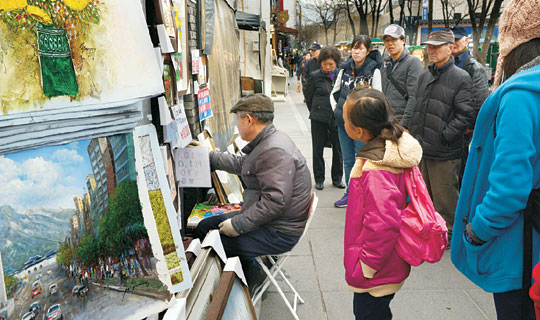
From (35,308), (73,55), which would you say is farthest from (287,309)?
(73,55)

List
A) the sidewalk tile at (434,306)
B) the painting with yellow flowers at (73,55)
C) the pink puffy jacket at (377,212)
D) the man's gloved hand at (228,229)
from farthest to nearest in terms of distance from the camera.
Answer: the sidewalk tile at (434,306), the man's gloved hand at (228,229), the pink puffy jacket at (377,212), the painting with yellow flowers at (73,55)

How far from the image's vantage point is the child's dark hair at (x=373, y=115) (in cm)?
213

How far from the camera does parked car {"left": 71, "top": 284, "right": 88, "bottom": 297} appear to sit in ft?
3.96

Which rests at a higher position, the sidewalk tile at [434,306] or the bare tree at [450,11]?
the bare tree at [450,11]

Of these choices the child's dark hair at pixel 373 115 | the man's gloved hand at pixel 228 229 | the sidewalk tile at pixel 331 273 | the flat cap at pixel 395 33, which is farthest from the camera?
the flat cap at pixel 395 33

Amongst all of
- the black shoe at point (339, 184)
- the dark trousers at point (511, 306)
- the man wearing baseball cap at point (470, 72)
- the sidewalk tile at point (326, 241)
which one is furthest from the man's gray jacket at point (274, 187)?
the black shoe at point (339, 184)

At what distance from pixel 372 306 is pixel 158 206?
134 cm

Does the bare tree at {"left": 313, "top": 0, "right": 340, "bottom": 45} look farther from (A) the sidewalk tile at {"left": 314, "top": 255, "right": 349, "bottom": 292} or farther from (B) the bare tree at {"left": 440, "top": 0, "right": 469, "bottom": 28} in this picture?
(A) the sidewalk tile at {"left": 314, "top": 255, "right": 349, "bottom": 292}

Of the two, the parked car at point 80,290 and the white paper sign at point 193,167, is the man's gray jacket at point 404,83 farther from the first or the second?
the parked car at point 80,290

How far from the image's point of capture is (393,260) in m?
2.14

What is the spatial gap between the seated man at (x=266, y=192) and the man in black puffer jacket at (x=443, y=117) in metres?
1.60

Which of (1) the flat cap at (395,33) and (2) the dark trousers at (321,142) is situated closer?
(1) the flat cap at (395,33)

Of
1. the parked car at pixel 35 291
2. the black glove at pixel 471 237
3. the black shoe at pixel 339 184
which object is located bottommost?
the black shoe at pixel 339 184

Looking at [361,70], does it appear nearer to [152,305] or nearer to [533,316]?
[533,316]
